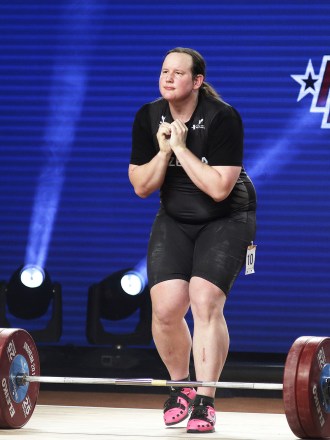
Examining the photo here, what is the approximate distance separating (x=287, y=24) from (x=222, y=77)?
564mm

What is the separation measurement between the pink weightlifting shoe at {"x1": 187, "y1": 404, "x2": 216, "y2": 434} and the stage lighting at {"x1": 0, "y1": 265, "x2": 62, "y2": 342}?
3181 mm

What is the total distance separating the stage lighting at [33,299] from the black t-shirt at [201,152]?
291cm

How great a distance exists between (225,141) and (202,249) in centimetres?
43

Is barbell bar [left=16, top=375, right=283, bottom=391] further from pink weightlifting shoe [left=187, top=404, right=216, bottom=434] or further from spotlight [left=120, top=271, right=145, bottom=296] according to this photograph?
spotlight [left=120, top=271, right=145, bottom=296]

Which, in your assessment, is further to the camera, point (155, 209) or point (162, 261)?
point (155, 209)

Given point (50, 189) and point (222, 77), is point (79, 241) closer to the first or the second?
point (50, 189)

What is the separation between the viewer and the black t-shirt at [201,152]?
4.48 meters

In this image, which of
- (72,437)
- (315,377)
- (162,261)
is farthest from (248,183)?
(72,437)

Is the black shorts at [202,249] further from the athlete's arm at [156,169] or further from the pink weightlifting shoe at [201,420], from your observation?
the pink weightlifting shoe at [201,420]

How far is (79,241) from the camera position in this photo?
312 inches

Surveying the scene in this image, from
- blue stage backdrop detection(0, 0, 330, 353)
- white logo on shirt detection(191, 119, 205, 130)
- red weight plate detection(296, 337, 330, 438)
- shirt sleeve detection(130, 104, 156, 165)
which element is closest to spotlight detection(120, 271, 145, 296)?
blue stage backdrop detection(0, 0, 330, 353)

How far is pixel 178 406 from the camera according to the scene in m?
4.63

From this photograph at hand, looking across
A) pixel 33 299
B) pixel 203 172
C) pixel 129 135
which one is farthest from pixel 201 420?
pixel 129 135

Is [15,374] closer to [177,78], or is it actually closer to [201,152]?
[201,152]
